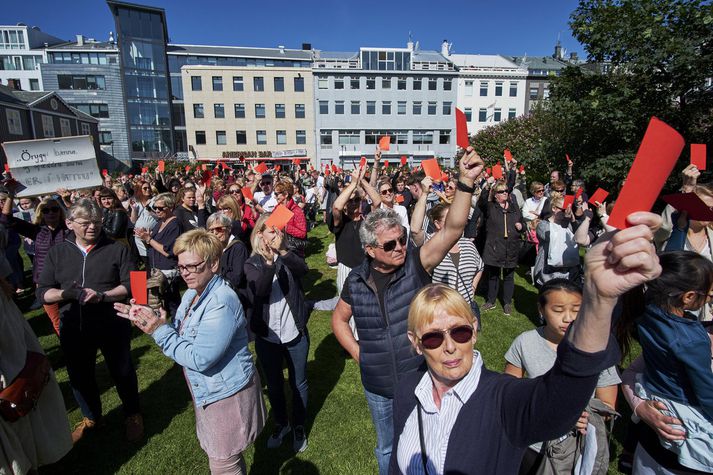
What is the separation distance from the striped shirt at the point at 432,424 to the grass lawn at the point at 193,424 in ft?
6.62

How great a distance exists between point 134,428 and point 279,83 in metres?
47.9

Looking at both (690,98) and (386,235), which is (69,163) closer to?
(386,235)

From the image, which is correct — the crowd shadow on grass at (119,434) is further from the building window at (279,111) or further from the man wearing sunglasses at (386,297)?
the building window at (279,111)

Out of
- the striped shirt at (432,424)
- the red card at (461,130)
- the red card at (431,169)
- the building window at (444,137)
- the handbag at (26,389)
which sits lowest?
the handbag at (26,389)

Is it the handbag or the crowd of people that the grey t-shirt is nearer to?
the crowd of people

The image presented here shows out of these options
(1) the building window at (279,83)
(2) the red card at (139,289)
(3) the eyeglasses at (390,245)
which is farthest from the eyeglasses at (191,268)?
(1) the building window at (279,83)

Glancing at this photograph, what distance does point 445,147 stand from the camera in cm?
4825

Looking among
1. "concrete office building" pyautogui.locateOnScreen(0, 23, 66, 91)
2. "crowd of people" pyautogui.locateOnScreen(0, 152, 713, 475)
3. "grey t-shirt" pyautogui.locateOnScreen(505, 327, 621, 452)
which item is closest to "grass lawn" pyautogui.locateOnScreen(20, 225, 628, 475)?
"crowd of people" pyautogui.locateOnScreen(0, 152, 713, 475)

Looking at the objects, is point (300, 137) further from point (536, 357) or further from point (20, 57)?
point (536, 357)

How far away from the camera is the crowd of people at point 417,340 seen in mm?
1286

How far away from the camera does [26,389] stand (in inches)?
90.1

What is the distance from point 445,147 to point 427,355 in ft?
161

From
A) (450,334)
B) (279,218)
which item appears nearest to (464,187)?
(450,334)

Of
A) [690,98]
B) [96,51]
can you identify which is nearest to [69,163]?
[690,98]
